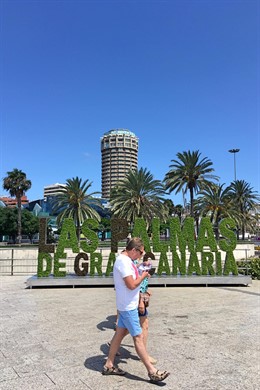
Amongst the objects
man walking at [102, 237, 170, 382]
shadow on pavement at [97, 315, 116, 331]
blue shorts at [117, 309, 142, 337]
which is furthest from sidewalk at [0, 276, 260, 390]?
blue shorts at [117, 309, 142, 337]

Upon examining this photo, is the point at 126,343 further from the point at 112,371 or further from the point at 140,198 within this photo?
the point at 140,198

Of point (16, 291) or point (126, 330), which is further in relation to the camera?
point (16, 291)

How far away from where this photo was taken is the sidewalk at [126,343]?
417 cm

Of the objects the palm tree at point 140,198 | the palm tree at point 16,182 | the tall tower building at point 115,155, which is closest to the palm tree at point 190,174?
the palm tree at point 140,198

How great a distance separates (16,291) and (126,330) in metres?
8.39

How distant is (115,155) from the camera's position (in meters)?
164

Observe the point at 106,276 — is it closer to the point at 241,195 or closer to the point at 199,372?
the point at 199,372

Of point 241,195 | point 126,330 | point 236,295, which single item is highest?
point 241,195

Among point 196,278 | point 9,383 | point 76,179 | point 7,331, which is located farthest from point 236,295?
point 76,179

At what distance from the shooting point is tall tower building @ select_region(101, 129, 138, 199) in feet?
539

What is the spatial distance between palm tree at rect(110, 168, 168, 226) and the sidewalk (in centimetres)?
3065

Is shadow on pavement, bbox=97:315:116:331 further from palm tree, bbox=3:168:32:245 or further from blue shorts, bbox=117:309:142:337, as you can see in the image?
palm tree, bbox=3:168:32:245

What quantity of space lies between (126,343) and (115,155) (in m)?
160

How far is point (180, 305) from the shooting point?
912cm
